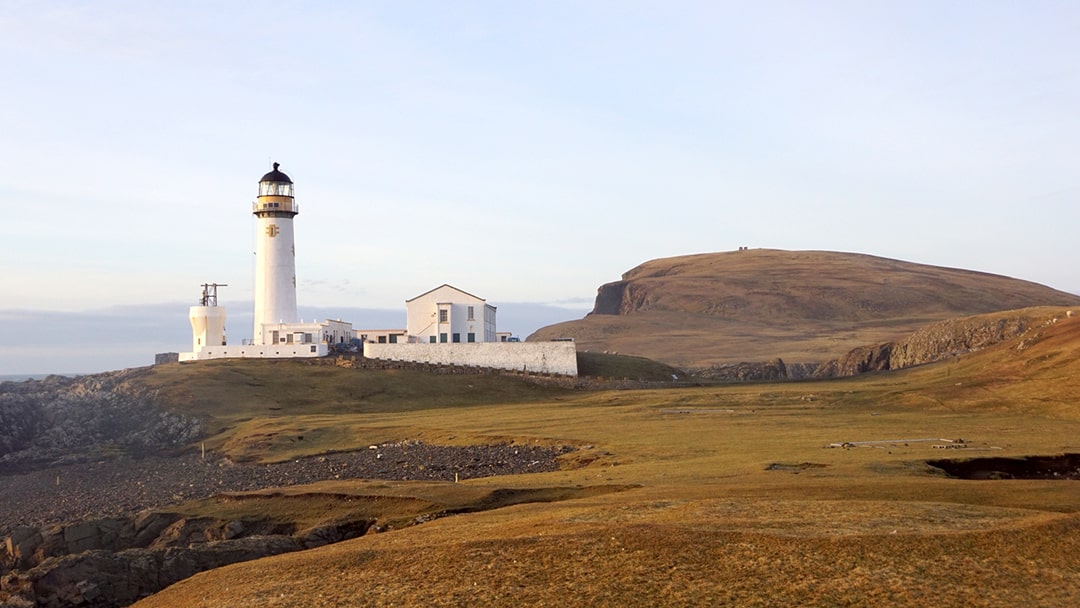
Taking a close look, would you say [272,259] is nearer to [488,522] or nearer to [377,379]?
[377,379]

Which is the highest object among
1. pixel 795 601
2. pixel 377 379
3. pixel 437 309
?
pixel 437 309

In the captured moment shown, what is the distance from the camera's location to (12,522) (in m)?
38.9

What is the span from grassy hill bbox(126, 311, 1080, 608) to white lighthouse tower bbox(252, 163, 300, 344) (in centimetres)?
4327

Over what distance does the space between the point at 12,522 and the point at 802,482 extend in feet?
92.8

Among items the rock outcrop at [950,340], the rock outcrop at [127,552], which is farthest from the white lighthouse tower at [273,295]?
the rock outcrop at [127,552]

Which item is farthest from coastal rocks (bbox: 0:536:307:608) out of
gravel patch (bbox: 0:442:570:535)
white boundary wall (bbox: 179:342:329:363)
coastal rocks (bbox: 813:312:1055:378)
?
coastal rocks (bbox: 813:312:1055:378)

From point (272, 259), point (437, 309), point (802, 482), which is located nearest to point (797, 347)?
point (437, 309)

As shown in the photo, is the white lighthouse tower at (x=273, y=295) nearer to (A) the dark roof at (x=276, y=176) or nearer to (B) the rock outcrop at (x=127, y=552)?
(A) the dark roof at (x=276, y=176)

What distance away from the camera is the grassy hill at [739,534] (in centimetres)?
1808

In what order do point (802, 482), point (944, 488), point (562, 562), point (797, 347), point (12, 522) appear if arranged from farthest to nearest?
point (797, 347) → point (12, 522) → point (802, 482) → point (944, 488) → point (562, 562)

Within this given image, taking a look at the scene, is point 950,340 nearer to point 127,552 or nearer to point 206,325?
point 206,325

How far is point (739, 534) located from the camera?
821 inches

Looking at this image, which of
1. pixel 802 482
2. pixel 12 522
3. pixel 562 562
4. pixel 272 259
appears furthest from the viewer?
pixel 272 259

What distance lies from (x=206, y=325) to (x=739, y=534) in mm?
78779
